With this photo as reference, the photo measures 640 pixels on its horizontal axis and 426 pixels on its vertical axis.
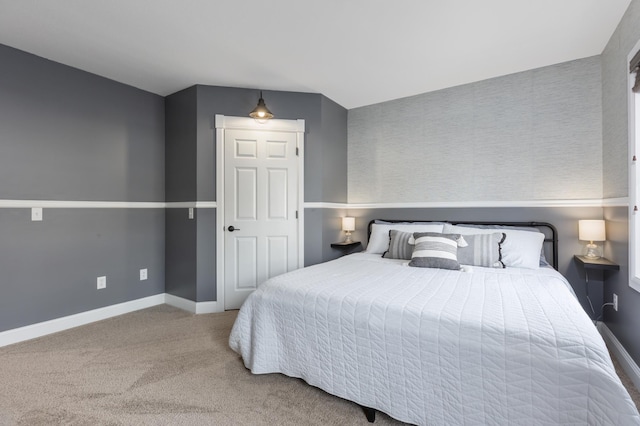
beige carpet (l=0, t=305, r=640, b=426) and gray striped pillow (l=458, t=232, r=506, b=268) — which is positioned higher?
gray striped pillow (l=458, t=232, r=506, b=268)

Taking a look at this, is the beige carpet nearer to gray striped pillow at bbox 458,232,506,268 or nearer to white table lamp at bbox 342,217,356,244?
gray striped pillow at bbox 458,232,506,268

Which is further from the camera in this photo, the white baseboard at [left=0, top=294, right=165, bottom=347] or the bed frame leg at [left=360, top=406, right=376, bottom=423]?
the white baseboard at [left=0, top=294, right=165, bottom=347]

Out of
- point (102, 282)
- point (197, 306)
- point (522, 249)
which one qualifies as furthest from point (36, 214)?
point (522, 249)

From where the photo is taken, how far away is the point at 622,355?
2.06 m

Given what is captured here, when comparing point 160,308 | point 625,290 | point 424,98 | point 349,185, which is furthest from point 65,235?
point 625,290

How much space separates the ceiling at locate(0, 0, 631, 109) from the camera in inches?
78.4

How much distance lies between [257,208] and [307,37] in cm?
180

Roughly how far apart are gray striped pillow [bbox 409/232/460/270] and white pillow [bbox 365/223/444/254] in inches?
16.5

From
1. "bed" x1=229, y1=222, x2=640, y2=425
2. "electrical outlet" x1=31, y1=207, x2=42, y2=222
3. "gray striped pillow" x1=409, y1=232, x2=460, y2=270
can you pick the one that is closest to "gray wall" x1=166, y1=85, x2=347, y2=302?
"electrical outlet" x1=31, y1=207, x2=42, y2=222

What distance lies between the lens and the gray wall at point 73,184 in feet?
8.05

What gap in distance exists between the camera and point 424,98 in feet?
11.3

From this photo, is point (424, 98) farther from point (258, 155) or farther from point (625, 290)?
point (625, 290)

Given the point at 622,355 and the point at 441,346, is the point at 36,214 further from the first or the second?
the point at 622,355

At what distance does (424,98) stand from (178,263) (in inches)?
137
